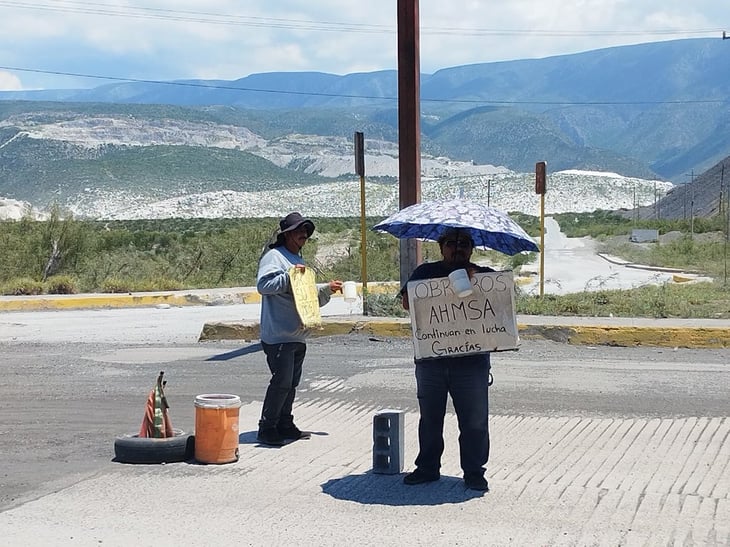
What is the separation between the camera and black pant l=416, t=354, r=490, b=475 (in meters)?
7.04

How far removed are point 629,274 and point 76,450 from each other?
28123 mm

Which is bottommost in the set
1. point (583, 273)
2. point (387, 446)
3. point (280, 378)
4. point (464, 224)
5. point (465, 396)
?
point (583, 273)

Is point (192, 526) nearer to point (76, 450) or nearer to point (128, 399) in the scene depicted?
point (76, 450)

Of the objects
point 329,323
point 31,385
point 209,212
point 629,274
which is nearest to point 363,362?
point 329,323

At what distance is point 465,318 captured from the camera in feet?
22.9

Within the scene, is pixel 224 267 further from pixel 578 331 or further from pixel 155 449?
pixel 155 449

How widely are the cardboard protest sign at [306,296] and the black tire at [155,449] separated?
1.20 m

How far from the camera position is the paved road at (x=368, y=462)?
6324 mm

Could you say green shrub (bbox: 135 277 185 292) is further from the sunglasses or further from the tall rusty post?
the sunglasses

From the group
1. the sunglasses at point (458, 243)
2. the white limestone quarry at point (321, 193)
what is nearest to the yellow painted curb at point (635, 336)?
the sunglasses at point (458, 243)

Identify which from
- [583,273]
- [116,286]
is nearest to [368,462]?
[116,286]

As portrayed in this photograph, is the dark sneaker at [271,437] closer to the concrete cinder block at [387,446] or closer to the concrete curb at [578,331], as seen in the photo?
the concrete cinder block at [387,446]

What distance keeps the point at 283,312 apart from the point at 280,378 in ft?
1.70

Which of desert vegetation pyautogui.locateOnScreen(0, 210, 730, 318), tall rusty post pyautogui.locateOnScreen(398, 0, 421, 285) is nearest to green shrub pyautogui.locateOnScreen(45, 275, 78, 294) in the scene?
desert vegetation pyautogui.locateOnScreen(0, 210, 730, 318)
